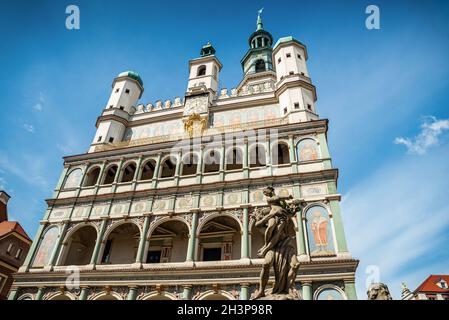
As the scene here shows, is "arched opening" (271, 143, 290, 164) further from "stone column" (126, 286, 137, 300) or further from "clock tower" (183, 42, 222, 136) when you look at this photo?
"stone column" (126, 286, 137, 300)

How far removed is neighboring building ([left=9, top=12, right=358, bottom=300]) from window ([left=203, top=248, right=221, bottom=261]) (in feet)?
0.30

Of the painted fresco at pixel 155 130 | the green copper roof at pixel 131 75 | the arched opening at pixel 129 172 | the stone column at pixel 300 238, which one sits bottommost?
the stone column at pixel 300 238

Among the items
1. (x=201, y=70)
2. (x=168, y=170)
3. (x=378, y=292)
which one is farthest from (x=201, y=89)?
(x=378, y=292)

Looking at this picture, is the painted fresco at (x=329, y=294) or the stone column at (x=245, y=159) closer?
the painted fresco at (x=329, y=294)

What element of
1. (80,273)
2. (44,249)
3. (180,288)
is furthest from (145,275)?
(44,249)

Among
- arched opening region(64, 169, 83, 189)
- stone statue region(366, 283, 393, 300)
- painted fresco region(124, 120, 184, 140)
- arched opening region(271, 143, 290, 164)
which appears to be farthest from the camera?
painted fresco region(124, 120, 184, 140)

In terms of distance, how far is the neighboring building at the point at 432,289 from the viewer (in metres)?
36.7

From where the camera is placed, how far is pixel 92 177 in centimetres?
2345

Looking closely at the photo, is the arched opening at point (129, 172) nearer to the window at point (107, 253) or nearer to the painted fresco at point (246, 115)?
the window at point (107, 253)

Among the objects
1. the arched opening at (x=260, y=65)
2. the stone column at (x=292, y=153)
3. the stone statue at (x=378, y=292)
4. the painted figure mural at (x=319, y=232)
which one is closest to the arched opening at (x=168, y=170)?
the stone column at (x=292, y=153)

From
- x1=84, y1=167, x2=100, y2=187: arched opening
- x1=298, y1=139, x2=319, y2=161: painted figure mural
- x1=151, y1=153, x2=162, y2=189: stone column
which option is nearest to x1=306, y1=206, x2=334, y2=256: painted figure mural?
x1=298, y1=139, x2=319, y2=161: painted figure mural

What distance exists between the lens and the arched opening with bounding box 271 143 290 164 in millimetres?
19766

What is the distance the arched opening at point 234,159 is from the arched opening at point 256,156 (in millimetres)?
747

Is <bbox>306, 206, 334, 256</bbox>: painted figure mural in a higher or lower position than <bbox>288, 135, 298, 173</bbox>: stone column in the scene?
lower
